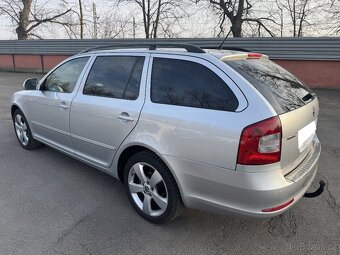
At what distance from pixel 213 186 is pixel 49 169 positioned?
2.62 m

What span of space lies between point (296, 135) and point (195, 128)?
81 cm

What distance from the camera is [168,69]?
2.77m

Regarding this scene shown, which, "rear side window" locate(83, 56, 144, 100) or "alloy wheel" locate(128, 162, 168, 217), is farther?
"rear side window" locate(83, 56, 144, 100)

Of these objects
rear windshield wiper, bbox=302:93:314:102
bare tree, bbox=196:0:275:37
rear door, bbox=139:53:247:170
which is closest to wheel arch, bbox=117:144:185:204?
rear door, bbox=139:53:247:170

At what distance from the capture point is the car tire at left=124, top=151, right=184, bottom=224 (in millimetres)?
2684


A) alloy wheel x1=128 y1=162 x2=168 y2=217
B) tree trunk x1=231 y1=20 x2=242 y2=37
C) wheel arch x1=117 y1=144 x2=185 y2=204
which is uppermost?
tree trunk x1=231 y1=20 x2=242 y2=37

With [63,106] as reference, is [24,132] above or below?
below

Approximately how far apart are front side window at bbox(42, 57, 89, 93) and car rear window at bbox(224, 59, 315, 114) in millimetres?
1977

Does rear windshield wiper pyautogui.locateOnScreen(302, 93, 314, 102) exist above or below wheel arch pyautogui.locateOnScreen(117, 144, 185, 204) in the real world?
above

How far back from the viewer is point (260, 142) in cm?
217

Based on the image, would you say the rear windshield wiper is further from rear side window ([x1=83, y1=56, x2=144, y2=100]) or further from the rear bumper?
rear side window ([x1=83, y1=56, x2=144, y2=100])

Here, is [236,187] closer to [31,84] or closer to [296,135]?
[296,135]

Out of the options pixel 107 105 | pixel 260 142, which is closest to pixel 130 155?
pixel 107 105

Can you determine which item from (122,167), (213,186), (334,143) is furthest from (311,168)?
(334,143)
